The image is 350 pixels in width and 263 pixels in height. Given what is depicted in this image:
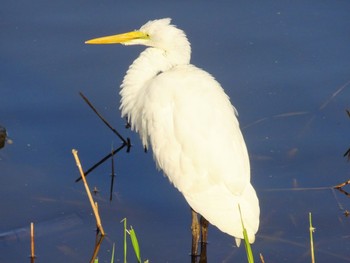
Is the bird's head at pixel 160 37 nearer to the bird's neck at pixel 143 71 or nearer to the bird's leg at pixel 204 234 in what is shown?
the bird's neck at pixel 143 71

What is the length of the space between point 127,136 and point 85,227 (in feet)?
3.29

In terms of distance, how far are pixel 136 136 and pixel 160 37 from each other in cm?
81

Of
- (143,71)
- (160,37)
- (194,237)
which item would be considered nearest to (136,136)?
(143,71)

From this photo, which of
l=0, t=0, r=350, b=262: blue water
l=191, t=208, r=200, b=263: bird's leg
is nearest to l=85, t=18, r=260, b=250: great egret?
l=191, t=208, r=200, b=263: bird's leg

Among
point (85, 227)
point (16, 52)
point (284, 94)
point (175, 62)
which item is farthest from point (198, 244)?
point (16, 52)

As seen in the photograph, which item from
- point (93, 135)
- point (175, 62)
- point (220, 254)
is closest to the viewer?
point (220, 254)

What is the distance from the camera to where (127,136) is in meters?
6.84

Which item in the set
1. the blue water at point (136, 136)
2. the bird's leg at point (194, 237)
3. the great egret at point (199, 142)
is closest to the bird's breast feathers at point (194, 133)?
the great egret at point (199, 142)

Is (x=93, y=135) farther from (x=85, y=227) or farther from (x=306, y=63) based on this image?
(x=306, y=63)

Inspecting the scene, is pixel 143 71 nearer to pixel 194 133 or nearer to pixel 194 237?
pixel 194 133

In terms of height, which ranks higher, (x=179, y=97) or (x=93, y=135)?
(x=179, y=97)

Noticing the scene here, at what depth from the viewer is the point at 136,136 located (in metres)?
6.88

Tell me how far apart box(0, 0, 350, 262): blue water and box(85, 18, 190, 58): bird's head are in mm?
699

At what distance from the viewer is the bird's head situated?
6273 millimetres
